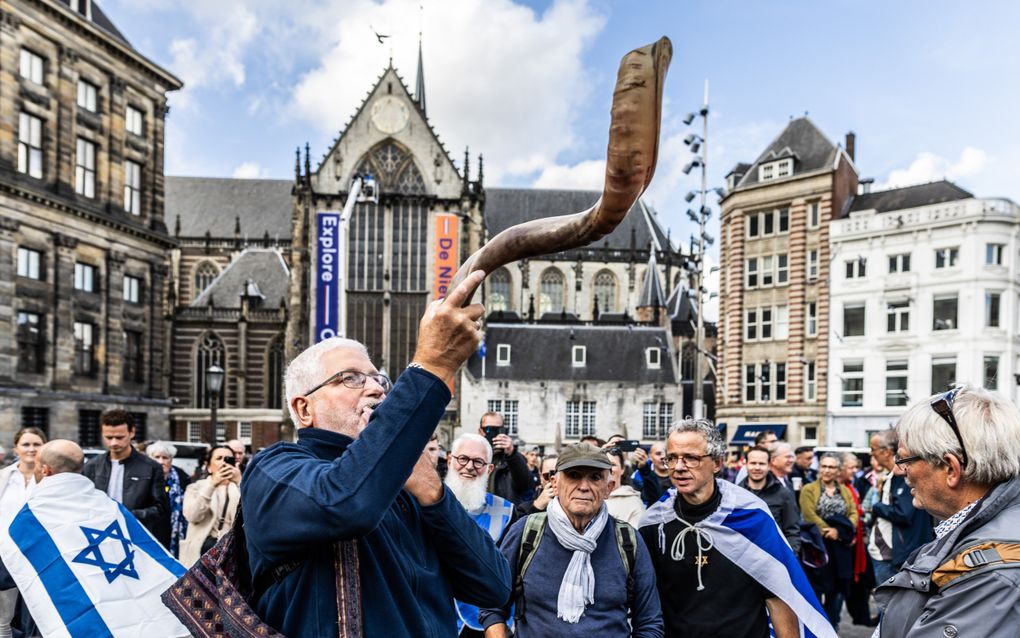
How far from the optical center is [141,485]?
696cm

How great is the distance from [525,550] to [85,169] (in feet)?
93.7

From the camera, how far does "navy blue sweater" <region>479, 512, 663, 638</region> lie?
3828 mm

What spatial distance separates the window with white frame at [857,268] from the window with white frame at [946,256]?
2.61 meters

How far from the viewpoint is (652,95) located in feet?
5.57

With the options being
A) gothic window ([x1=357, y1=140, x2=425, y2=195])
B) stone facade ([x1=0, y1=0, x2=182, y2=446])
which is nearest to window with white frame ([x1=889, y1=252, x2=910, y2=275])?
gothic window ([x1=357, y1=140, x2=425, y2=195])

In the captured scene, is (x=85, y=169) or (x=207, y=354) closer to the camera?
(x=85, y=169)

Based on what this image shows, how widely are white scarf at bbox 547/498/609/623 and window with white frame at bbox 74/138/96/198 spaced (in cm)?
2812

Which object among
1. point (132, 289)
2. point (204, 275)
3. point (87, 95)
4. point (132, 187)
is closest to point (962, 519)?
point (87, 95)

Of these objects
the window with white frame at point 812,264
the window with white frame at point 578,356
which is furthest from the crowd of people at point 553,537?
the window with white frame at point 578,356

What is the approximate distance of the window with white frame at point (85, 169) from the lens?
1082 inches

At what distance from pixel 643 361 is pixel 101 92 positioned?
30.2 m

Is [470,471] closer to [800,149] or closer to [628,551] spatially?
[628,551]

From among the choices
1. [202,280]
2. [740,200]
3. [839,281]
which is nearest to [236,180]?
[202,280]

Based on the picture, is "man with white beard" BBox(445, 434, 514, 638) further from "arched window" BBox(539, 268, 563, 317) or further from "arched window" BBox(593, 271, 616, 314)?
"arched window" BBox(593, 271, 616, 314)
